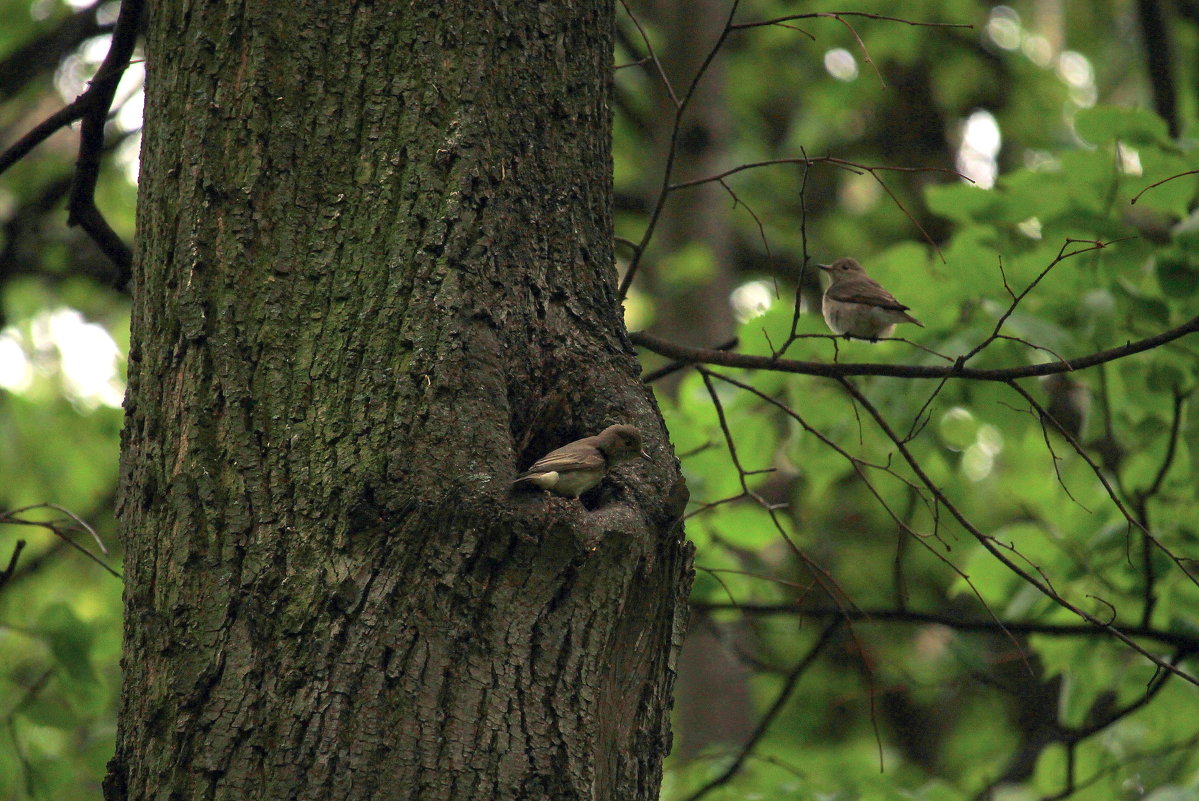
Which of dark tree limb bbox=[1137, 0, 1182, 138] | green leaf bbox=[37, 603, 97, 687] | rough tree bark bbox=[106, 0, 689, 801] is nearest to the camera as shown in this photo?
rough tree bark bbox=[106, 0, 689, 801]

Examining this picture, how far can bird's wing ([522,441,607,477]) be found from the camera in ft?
7.55

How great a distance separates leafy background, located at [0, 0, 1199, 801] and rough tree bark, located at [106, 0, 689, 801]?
0.69m

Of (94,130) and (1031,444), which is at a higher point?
(1031,444)

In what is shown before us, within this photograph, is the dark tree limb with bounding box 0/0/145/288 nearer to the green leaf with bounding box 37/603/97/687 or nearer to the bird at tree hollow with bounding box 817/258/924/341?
the green leaf with bounding box 37/603/97/687

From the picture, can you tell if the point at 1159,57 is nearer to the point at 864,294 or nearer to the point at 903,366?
the point at 864,294

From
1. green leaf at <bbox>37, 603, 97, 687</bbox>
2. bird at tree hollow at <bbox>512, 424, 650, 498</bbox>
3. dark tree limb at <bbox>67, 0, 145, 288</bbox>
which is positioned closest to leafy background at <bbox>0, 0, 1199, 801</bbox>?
green leaf at <bbox>37, 603, 97, 687</bbox>

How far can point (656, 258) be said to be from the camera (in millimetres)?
9148

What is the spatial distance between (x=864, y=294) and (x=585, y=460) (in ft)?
10.3

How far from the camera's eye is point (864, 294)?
514 centimetres

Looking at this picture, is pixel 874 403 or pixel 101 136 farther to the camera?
pixel 874 403

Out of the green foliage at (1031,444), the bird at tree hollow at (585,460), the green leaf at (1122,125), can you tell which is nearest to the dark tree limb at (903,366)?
the green foliage at (1031,444)

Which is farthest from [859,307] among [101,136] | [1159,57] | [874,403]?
[101,136]

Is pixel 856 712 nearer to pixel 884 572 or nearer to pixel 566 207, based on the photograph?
pixel 884 572

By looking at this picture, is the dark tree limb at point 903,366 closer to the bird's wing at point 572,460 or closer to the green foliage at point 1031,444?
the green foliage at point 1031,444
